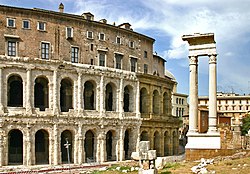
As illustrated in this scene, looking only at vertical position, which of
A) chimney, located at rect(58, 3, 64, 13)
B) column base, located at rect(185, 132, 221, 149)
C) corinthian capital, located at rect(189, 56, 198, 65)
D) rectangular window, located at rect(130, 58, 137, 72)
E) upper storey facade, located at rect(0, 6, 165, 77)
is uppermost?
chimney, located at rect(58, 3, 64, 13)

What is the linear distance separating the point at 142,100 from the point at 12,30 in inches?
759

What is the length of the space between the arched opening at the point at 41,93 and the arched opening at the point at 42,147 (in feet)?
9.58

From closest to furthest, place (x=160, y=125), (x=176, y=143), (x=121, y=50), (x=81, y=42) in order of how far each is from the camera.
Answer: (x=81, y=42) → (x=121, y=50) → (x=160, y=125) → (x=176, y=143)

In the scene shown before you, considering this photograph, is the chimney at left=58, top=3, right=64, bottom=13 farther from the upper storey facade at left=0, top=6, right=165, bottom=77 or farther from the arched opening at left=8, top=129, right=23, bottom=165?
the arched opening at left=8, top=129, right=23, bottom=165

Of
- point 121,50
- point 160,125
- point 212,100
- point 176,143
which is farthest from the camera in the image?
point 176,143

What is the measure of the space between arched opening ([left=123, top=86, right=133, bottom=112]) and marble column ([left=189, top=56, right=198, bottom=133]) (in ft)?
62.8

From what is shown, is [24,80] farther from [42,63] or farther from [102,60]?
[102,60]

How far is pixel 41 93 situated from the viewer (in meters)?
44.1

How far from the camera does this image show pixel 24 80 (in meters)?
40.1

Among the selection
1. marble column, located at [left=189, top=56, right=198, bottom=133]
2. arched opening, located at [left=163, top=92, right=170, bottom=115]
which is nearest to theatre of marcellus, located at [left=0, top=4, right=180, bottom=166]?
arched opening, located at [left=163, top=92, right=170, bottom=115]

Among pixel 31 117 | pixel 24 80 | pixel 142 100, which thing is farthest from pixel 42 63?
pixel 142 100

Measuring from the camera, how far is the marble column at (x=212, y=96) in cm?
2952

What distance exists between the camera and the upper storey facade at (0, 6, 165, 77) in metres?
40.9

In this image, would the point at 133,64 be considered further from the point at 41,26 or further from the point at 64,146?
the point at 64,146
